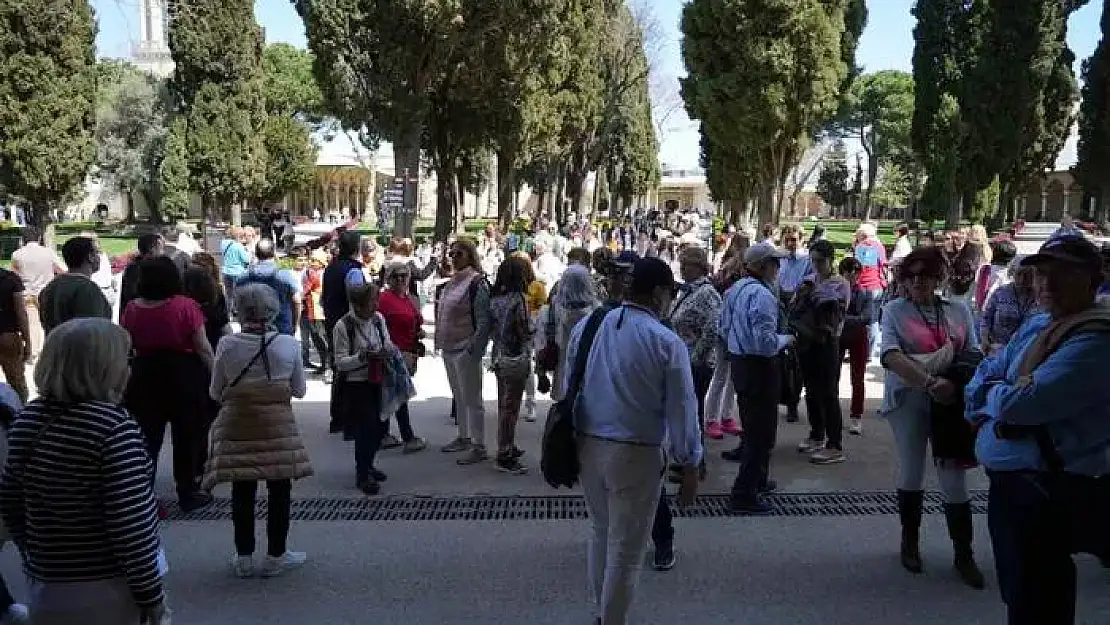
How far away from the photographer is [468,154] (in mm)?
32562

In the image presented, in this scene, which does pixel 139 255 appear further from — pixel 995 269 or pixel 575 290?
pixel 995 269

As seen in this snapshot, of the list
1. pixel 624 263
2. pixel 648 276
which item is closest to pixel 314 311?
pixel 624 263

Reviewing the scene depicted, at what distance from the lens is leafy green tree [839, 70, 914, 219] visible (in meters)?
71.6

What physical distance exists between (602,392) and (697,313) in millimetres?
2861

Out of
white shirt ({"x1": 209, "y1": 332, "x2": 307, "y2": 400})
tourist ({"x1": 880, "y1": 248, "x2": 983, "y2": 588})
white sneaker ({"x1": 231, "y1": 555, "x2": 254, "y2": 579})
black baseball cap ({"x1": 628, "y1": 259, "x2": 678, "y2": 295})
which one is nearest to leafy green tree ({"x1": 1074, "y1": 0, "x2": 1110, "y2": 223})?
tourist ({"x1": 880, "y1": 248, "x2": 983, "y2": 588})

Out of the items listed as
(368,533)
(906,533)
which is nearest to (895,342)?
(906,533)

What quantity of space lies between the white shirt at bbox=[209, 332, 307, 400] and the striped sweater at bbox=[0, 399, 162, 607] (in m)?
2.01

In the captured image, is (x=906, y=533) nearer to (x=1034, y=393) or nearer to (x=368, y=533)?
(x=1034, y=393)

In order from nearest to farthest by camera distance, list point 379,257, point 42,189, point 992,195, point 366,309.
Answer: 1. point 366,309
2. point 379,257
3. point 42,189
4. point 992,195

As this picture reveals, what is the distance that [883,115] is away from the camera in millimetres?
73688

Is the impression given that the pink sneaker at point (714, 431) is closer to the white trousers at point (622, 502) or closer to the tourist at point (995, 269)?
the tourist at point (995, 269)

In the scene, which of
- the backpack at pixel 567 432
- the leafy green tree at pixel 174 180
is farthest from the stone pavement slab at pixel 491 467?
the leafy green tree at pixel 174 180

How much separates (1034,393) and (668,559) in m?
2.47

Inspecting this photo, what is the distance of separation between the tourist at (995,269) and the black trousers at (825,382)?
8.01 ft
